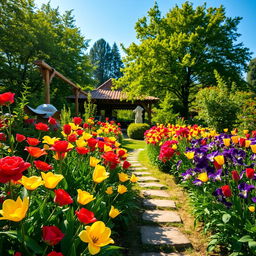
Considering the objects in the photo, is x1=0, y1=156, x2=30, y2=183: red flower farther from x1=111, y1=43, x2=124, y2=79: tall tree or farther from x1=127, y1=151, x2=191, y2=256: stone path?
x1=111, y1=43, x2=124, y2=79: tall tree

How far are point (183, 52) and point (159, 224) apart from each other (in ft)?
51.3

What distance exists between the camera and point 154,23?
56.1ft

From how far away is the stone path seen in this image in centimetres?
216

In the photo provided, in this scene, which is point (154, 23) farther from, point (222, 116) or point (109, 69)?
point (109, 69)

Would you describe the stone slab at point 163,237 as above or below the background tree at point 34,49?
below

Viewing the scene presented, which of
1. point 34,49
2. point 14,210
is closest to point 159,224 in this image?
point 14,210

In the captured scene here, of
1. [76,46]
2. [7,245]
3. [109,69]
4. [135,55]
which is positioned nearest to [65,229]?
[7,245]

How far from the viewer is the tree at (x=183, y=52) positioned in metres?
15.0

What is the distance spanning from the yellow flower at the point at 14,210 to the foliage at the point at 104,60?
54.3m

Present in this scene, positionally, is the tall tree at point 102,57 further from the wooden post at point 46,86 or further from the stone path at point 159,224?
the stone path at point 159,224

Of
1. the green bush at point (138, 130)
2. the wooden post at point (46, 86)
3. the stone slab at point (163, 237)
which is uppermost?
the wooden post at point (46, 86)

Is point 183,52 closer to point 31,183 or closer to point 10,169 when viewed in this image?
point 31,183

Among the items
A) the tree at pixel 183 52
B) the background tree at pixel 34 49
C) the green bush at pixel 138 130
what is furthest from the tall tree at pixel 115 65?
the green bush at pixel 138 130

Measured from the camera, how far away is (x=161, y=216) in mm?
2818
